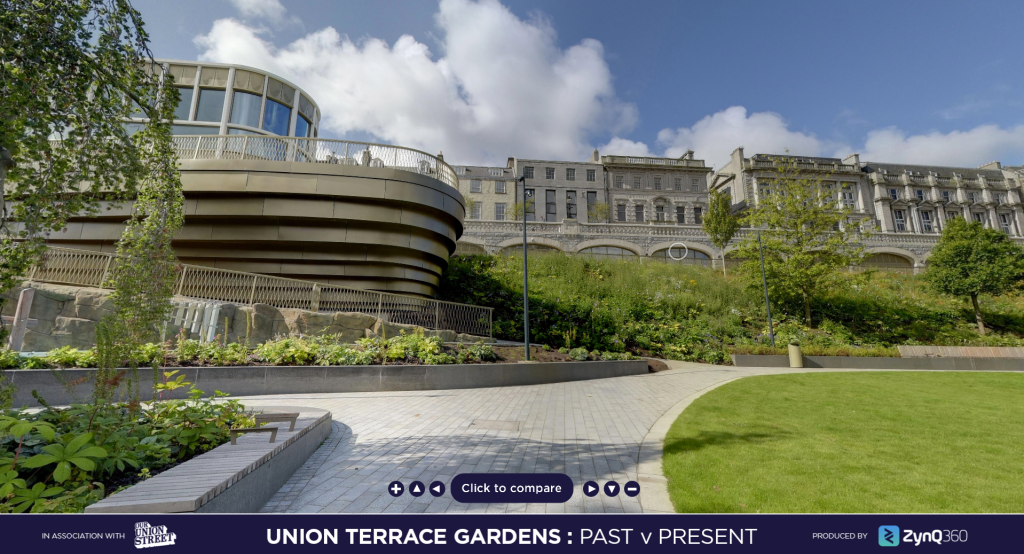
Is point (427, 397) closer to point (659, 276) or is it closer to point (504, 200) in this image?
point (659, 276)

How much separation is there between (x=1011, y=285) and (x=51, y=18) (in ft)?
120

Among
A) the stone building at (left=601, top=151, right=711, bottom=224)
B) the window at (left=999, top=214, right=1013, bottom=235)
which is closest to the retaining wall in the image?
the stone building at (left=601, top=151, right=711, bottom=224)

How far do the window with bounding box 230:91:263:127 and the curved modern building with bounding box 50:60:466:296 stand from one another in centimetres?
669

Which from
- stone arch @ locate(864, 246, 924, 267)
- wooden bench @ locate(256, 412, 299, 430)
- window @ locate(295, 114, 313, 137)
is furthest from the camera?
stone arch @ locate(864, 246, 924, 267)

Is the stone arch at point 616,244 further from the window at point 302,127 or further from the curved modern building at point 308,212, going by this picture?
the window at point 302,127

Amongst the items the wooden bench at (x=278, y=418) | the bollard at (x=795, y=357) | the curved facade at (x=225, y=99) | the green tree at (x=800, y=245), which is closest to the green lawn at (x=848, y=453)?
the wooden bench at (x=278, y=418)

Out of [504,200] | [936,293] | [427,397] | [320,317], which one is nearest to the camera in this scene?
[427,397]

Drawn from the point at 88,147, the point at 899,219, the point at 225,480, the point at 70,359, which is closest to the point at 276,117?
the point at 70,359

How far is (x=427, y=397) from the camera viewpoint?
8719 millimetres

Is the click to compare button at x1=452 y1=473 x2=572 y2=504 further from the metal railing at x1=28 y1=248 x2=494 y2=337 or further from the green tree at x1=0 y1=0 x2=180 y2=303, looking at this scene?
the metal railing at x1=28 y1=248 x2=494 y2=337

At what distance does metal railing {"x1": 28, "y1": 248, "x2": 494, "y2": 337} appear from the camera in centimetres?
1014

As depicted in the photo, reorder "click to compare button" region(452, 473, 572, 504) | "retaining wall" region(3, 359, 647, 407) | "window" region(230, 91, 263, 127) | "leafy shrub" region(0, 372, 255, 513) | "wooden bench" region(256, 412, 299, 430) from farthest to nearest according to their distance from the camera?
"window" region(230, 91, 263, 127) → "retaining wall" region(3, 359, 647, 407) → "wooden bench" region(256, 412, 299, 430) → "leafy shrub" region(0, 372, 255, 513) → "click to compare button" region(452, 473, 572, 504)
